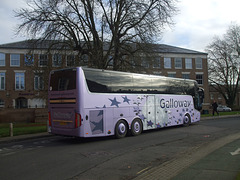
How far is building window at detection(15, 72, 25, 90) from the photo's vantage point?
40.3 metres

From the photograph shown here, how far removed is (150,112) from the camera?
1373 centimetres

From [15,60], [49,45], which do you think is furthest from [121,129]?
[15,60]

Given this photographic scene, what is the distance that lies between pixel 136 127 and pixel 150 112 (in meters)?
1.58

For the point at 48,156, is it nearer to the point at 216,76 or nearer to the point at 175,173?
the point at 175,173

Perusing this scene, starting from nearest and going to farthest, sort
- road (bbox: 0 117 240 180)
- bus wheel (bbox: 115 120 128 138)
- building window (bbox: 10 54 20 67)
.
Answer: road (bbox: 0 117 240 180) < bus wheel (bbox: 115 120 128 138) < building window (bbox: 10 54 20 67)

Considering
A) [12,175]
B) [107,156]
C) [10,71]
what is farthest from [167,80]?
[10,71]

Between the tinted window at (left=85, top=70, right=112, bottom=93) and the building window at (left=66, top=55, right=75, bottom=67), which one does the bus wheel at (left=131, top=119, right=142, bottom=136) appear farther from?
the building window at (left=66, top=55, right=75, bottom=67)

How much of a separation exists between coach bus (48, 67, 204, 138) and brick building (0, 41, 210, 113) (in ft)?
20.2

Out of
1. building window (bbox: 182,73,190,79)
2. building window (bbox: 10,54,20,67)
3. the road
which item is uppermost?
building window (bbox: 10,54,20,67)

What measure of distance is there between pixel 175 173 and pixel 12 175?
157 inches

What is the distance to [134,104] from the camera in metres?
12.6

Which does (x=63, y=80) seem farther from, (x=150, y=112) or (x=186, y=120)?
(x=186, y=120)

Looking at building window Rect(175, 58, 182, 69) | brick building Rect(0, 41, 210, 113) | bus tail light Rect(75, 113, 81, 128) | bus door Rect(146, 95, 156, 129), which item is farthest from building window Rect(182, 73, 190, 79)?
bus tail light Rect(75, 113, 81, 128)

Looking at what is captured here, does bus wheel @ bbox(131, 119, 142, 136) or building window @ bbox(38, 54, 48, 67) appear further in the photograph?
building window @ bbox(38, 54, 48, 67)
